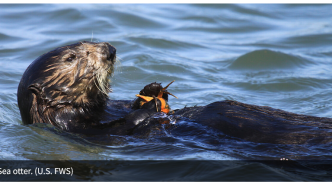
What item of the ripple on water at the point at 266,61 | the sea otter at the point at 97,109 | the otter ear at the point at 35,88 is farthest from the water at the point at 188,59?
the otter ear at the point at 35,88

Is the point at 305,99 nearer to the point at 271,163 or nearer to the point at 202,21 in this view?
the point at 271,163

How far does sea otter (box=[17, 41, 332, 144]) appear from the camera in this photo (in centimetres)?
367

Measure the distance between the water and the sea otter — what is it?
0.52 feet

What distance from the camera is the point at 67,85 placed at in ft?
13.1

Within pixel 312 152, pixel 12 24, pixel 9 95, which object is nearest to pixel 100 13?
pixel 12 24

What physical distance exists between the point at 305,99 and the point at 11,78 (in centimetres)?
530

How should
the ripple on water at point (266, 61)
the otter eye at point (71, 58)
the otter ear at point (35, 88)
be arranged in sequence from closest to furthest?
the otter ear at point (35, 88) < the otter eye at point (71, 58) < the ripple on water at point (266, 61)

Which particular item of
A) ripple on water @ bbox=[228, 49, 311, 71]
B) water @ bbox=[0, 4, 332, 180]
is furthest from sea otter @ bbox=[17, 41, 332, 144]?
ripple on water @ bbox=[228, 49, 311, 71]

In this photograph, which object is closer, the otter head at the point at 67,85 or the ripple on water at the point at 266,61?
the otter head at the point at 67,85

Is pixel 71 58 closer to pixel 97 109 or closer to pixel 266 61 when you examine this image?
pixel 97 109

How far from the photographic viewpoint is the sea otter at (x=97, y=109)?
12.0 ft

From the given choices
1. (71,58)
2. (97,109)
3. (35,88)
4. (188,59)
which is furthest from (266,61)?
(35,88)

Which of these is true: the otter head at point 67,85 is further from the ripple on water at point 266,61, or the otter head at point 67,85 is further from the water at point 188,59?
the ripple on water at point 266,61

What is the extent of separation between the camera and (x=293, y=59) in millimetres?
8148
